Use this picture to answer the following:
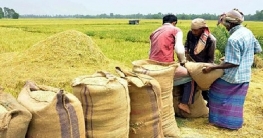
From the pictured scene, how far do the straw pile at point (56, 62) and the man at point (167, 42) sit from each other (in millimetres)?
2594

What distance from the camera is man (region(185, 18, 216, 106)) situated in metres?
4.58

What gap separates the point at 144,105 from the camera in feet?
11.6

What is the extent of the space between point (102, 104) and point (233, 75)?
6.53ft

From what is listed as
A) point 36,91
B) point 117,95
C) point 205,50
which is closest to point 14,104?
point 36,91

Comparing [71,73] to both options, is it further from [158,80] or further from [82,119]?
[82,119]

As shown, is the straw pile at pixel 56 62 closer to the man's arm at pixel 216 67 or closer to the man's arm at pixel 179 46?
the man's arm at pixel 179 46

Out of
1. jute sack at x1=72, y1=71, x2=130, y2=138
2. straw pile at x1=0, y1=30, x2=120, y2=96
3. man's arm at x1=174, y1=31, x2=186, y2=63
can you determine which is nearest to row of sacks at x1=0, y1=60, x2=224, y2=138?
jute sack at x1=72, y1=71, x2=130, y2=138

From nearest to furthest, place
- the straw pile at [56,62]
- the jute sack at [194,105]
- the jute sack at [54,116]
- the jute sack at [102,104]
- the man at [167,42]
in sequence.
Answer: the jute sack at [54,116] → the jute sack at [102,104] → the man at [167,42] → the jute sack at [194,105] → the straw pile at [56,62]

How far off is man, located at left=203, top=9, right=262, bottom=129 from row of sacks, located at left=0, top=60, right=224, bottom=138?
702mm

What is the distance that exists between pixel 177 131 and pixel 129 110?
1.13 metres

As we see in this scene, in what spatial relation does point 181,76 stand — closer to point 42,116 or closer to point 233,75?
point 233,75

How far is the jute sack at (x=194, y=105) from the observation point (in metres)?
4.81

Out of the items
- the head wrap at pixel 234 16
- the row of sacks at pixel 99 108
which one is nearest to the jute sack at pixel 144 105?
the row of sacks at pixel 99 108

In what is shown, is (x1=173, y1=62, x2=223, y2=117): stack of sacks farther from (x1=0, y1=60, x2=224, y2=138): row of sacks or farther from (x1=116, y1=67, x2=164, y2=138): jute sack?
(x1=116, y1=67, x2=164, y2=138): jute sack
